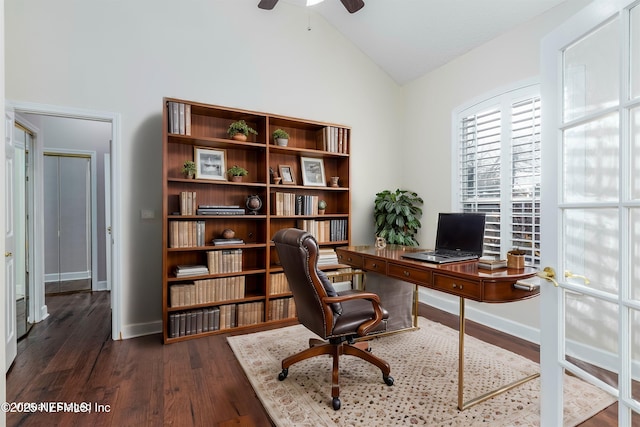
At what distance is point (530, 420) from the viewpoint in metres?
1.87

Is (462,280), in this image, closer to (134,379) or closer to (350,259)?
(350,259)

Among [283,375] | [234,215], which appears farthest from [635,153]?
[234,215]

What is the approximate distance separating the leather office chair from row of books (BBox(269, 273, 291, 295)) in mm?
1213

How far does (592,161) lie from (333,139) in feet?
9.60

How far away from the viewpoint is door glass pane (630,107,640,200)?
96cm

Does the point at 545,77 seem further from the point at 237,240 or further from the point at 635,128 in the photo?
the point at 237,240

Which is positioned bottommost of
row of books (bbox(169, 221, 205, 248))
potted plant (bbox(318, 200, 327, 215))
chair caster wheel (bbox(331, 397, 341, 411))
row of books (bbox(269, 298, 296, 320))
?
chair caster wheel (bbox(331, 397, 341, 411))

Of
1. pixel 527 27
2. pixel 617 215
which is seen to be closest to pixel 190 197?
pixel 617 215

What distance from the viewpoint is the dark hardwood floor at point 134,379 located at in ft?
6.23

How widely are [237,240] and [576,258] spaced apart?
281 cm

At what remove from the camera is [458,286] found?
1947 millimetres

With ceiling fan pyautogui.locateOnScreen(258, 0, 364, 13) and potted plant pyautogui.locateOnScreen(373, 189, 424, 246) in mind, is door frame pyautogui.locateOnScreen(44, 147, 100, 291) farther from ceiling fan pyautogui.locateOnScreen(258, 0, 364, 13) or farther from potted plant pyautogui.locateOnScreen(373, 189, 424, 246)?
potted plant pyautogui.locateOnScreen(373, 189, 424, 246)

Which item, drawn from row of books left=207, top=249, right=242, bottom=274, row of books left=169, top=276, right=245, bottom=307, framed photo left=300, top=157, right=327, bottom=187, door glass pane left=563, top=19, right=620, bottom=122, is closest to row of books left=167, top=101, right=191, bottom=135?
row of books left=207, top=249, right=242, bottom=274

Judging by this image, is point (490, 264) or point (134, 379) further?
point (134, 379)
